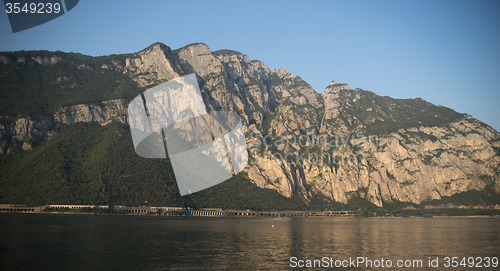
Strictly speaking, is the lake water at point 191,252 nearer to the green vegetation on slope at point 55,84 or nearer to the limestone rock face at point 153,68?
the green vegetation on slope at point 55,84

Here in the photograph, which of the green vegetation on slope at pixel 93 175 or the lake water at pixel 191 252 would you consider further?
the green vegetation on slope at pixel 93 175

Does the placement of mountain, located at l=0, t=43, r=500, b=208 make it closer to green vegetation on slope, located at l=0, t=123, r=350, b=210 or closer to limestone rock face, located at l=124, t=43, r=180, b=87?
green vegetation on slope, located at l=0, t=123, r=350, b=210

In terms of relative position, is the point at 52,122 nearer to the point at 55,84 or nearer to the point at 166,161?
the point at 55,84

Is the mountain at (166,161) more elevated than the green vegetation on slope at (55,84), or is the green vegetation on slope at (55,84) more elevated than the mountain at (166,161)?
the green vegetation on slope at (55,84)

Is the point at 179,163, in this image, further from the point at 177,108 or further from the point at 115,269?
the point at 115,269

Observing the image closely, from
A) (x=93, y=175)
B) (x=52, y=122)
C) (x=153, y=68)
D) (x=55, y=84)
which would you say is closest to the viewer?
(x=93, y=175)

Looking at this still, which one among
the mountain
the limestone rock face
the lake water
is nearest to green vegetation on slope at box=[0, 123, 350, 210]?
the mountain

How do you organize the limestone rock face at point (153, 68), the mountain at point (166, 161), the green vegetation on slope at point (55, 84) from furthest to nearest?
the limestone rock face at point (153, 68)
the green vegetation on slope at point (55, 84)
the mountain at point (166, 161)

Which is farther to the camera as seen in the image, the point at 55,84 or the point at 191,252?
the point at 55,84

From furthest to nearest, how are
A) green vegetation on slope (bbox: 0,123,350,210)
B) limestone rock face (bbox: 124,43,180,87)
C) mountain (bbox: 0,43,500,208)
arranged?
limestone rock face (bbox: 124,43,180,87)
mountain (bbox: 0,43,500,208)
green vegetation on slope (bbox: 0,123,350,210)

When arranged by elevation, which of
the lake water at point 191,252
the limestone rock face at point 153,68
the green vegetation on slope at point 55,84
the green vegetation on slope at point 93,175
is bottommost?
the lake water at point 191,252

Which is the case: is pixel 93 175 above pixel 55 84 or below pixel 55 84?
below

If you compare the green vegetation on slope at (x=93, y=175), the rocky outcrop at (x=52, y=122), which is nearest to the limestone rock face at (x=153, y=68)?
the rocky outcrop at (x=52, y=122)

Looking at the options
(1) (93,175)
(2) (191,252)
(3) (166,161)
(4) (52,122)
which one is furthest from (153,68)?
(2) (191,252)
